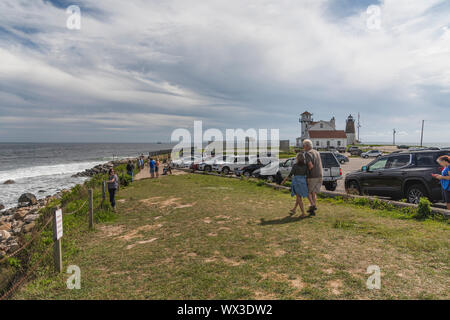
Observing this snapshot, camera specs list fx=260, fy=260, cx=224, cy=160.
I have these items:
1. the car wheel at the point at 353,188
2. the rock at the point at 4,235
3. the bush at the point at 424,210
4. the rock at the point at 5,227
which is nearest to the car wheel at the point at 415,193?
the bush at the point at 424,210

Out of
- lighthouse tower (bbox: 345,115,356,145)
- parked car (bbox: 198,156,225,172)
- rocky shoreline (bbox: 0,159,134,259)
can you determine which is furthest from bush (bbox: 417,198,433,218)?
lighthouse tower (bbox: 345,115,356,145)

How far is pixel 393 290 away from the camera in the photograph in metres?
3.27

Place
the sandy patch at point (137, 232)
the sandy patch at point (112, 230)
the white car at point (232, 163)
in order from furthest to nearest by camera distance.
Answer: the white car at point (232, 163), the sandy patch at point (112, 230), the sandy patch at point (137, 232)

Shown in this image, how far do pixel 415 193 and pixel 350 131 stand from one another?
103374mm

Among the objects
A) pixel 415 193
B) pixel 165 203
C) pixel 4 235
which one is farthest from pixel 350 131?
pixel 4 235

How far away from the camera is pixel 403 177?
8.49 meters

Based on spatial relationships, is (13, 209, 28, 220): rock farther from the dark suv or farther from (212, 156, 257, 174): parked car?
the dark suv

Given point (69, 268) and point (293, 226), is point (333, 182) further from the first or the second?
point (69, 268)

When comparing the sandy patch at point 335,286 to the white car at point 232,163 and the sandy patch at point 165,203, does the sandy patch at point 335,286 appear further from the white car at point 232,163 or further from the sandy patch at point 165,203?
the white car at point 232,163

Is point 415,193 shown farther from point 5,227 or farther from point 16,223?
point 16,223

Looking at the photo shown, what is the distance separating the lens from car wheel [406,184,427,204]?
7.97 m

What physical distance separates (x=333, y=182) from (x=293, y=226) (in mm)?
7385

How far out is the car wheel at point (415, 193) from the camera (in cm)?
797
